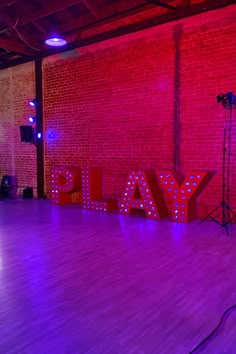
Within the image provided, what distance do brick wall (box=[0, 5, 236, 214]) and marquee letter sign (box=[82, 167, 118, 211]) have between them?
0.21 meters

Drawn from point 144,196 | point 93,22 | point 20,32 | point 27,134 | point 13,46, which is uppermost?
point 20,32

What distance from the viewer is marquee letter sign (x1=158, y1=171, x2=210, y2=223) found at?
520 cm

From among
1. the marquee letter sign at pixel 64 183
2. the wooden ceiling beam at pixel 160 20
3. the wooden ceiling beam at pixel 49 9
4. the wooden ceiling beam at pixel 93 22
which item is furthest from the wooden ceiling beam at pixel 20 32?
the marquee letter sign at pixel 64 183

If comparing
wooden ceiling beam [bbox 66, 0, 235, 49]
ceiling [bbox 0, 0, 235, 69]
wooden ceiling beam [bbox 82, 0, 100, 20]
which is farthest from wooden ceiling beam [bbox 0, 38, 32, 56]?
wooden ceiling beam [bbox 82, 0, 100, 20]

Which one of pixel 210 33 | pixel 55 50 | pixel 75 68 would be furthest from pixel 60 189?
pixel 210 33

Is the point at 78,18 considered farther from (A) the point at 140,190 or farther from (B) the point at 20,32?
(A) the point at 140,190

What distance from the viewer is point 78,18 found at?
684 centimetres

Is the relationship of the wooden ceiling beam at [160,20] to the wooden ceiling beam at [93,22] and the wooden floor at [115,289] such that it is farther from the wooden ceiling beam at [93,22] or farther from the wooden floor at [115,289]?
the wooden floor at [115,289]

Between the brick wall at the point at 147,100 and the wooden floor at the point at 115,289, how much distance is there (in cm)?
152

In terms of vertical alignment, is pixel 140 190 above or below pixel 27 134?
below

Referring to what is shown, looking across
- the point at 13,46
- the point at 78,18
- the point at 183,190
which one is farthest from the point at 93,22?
the point at 183,190

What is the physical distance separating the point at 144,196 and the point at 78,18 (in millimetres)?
3887

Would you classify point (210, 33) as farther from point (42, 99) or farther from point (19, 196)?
point (19, 196)

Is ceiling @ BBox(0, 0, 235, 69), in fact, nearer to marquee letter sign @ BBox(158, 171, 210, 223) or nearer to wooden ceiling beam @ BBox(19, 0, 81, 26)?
wooden ceiling beam @ BBox(19, 0, 81, 26)
